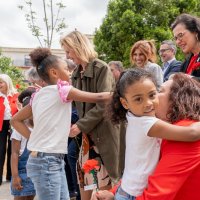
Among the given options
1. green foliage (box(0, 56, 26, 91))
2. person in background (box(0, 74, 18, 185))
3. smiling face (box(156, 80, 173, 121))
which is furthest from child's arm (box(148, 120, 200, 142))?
green foliage (box(0, 56, 26, 91))

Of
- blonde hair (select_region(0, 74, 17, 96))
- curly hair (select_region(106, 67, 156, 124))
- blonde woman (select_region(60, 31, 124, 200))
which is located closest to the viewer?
curly hair (select_region(106, 67, 156, 124))

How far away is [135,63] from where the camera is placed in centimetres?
512

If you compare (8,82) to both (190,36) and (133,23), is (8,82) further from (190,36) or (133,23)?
(133,23)

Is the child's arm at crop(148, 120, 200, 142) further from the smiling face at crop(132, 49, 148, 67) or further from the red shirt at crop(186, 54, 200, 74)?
the smiling face at crop(132, 49, 148, 67)

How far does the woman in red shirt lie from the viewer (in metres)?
1.79

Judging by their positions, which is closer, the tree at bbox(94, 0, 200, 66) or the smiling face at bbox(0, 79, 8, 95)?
the smiling face at bbox(0, 79, 8, 95)

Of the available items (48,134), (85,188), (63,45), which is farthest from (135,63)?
(48,134)

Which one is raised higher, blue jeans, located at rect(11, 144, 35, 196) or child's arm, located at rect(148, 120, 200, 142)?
child's arm, located at rect(148, 120, 200, 142)

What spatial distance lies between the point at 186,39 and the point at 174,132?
64.7 inches

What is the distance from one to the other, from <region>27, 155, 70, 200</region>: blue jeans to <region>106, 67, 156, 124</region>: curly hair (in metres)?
0.74

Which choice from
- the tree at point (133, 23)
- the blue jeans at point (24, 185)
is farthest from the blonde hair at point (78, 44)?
the tree at point (133, 23)

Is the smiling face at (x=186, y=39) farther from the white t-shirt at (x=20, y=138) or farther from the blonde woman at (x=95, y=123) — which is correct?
the white t-shirt at (x=20, y=138)

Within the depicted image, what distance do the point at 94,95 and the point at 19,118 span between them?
28.0 inches

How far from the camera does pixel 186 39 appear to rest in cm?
331
